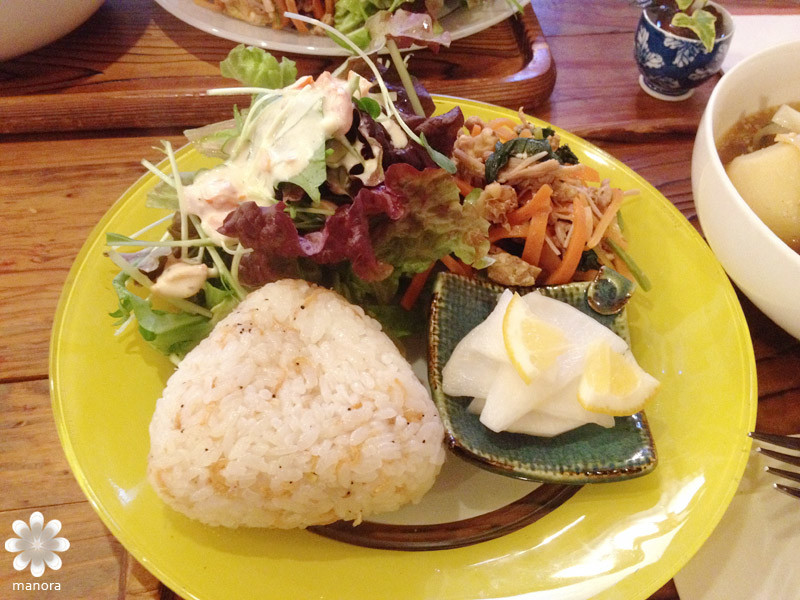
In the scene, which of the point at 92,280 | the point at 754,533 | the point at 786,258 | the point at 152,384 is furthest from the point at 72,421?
the point at 786,258

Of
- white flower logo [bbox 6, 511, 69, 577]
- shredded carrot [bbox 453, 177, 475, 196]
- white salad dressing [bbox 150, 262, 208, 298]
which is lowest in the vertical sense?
white flower logo [bbox 6, 511, 69, 577]

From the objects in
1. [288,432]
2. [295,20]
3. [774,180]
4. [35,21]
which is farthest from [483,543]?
[35,21]

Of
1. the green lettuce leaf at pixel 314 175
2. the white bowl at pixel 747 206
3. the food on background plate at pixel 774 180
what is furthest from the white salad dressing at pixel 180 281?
the food on background plate at pixel 774 180

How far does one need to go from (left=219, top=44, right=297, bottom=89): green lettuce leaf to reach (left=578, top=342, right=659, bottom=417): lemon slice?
50.7 inches

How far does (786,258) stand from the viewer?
1.31m

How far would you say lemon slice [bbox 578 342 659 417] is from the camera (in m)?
1.25

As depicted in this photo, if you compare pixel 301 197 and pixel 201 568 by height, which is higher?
pixel 301 197

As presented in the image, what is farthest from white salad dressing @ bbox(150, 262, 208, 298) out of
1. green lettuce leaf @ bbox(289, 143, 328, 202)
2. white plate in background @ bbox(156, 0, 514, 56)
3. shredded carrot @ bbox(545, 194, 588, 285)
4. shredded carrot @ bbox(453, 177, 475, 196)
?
white plate in background @ bbox(156, 0, 514, 56)

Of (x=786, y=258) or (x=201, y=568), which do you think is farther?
(x=786, y=258)

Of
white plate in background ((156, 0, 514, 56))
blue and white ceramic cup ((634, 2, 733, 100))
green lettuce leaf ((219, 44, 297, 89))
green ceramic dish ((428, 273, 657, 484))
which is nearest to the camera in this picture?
green ceramic dish ((428, 273, 657, 484))

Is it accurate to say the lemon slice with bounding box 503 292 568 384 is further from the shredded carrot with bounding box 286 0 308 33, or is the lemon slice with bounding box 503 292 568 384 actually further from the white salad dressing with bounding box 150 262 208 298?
the shredded carrot with bounding box 286 0 308 33

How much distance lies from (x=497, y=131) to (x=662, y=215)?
23.5 inches

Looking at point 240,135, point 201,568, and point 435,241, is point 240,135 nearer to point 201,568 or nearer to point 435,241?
point 435,241

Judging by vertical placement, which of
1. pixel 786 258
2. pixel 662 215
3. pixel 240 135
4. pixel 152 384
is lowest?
pixel 152 384
